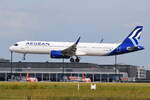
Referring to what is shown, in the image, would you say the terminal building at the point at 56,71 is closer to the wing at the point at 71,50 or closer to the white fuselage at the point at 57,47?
the white fuselage at the point at 57,47

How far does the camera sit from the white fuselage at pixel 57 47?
97.1 meters

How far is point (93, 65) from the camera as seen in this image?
7338 inches

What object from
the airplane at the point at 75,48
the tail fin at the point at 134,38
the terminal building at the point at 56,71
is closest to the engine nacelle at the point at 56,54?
the airplane at the point at 75,48

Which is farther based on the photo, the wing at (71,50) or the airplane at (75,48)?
the wing at (71,50)

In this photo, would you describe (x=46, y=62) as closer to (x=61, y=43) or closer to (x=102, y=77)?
(x=102, y=77)

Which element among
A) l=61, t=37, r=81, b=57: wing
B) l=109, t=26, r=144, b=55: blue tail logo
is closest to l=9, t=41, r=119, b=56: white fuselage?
l=61, t=37, r=81, b=57: wing

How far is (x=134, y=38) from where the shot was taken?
352ft

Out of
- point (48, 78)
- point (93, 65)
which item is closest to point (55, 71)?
point (48, 78)

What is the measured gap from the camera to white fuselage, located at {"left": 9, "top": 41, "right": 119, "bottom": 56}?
319 ft

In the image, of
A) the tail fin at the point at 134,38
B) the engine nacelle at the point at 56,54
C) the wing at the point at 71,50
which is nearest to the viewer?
the engine nacelle at the point at 56,54

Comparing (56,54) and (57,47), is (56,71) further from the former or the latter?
(56,54)

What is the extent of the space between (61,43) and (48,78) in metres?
57.4

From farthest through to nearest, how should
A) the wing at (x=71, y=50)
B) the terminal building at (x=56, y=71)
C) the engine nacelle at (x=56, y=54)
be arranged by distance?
1. the terminal building at (x=56, y=71)
2. the wing at (x=71, y=50)
3. the engine nacelle at (x=56, y=54)

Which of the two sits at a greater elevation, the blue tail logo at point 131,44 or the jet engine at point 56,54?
the blue tail logo at point 131,44
